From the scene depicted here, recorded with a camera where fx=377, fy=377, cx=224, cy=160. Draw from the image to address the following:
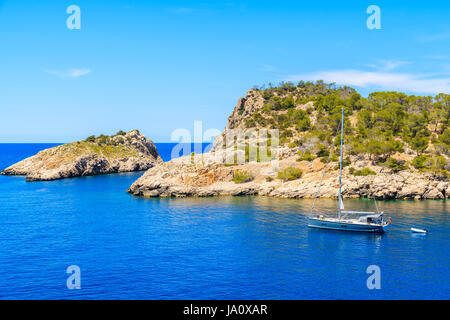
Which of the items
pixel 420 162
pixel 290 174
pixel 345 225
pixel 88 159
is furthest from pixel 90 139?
pixel 345 225

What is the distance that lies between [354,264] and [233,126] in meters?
99.1

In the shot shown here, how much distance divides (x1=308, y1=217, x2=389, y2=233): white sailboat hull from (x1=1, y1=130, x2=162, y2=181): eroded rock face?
95.6 m

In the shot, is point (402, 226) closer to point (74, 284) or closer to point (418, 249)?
point (418, 249)

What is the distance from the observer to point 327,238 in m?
50.7

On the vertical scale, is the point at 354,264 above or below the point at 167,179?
below

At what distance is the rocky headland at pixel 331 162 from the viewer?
81000mm

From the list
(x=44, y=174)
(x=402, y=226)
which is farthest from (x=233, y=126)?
(x=402, y=226)

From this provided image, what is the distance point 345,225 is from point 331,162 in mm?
37198

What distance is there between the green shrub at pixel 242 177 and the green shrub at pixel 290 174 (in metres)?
6.81

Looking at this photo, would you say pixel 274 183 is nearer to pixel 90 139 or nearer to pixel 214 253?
pixel 214 253

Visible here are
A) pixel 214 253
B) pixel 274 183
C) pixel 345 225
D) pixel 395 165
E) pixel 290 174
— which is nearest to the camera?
pixel 214 253

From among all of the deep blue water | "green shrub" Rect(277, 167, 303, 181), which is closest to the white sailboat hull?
the deep blue water

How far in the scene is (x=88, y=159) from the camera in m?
138

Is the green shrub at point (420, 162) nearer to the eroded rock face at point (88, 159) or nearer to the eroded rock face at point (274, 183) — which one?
the eroded rock face at point (274, 183)
